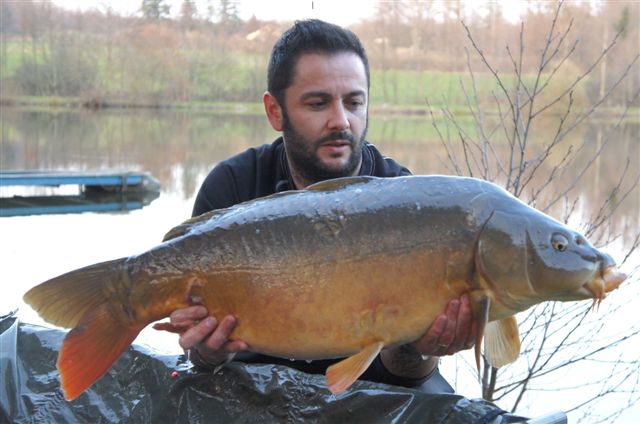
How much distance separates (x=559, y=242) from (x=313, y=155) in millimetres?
1030

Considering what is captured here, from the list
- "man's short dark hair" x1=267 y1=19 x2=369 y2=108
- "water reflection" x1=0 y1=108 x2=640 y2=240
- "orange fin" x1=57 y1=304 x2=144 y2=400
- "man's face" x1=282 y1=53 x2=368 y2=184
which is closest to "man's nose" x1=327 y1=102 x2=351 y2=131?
"man's face" x1=282 y1=53 x2=368 y2=184

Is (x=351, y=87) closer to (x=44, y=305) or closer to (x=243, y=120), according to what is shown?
(x=44, y=305)

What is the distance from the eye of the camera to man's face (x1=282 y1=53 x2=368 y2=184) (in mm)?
2307

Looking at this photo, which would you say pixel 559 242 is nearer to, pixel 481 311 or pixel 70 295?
pixel 481 311

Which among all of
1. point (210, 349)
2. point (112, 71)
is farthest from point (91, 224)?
point (112, 71)

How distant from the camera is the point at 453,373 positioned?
424cm

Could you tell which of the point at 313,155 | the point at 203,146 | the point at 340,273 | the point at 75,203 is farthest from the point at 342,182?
the point at 203,146

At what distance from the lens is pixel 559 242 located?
151 cm

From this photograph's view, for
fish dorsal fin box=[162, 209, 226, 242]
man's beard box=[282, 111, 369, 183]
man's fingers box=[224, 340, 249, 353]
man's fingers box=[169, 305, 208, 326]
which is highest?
man's beard box=[282, 111, 369, 183]

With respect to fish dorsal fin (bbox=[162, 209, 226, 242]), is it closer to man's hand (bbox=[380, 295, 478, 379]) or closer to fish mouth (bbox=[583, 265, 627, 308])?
man's hand (bbox=[380, 295, 478, 379])

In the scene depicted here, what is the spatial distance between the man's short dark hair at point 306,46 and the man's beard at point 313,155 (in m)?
0.13

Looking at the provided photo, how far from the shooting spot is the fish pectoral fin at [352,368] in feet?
5.08

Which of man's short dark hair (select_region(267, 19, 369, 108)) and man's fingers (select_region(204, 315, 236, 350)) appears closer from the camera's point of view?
man's fingers (select_region(204, 315, 236, 350))

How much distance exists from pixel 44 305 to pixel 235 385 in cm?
59
